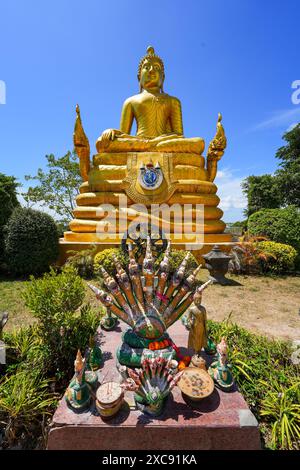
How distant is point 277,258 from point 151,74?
11.7 metres

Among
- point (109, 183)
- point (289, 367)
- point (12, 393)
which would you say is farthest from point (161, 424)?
point (109, 183)

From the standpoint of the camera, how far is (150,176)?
10.6 metres

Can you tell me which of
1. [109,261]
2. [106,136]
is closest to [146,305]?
[109,261]

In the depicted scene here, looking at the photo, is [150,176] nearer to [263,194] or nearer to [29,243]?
[29,243]

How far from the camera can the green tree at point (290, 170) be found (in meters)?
23.2

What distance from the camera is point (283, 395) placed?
8.77ft

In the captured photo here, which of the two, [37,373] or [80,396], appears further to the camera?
[37,373]

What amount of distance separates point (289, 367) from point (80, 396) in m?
2.88

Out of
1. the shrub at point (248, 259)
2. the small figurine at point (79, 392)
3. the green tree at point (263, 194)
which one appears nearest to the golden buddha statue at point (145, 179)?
the shrub at point (248, 259)

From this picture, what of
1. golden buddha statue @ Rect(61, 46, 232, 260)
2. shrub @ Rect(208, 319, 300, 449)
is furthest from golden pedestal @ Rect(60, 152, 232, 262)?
shrub @ Rect(208, 319, 300, 449)

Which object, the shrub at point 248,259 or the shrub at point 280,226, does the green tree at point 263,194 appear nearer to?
the shrub at point 280,226

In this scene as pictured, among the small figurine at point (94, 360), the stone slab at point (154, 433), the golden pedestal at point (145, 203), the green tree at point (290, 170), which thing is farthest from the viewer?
the green tree at point (290, 170)

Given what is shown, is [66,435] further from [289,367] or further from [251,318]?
[251,318]

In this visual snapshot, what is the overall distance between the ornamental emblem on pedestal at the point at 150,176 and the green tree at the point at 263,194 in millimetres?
17605
